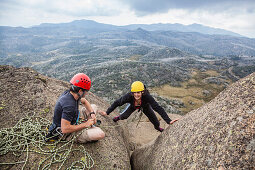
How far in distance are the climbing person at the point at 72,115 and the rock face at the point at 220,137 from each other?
8.38 ft

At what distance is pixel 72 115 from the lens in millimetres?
4223

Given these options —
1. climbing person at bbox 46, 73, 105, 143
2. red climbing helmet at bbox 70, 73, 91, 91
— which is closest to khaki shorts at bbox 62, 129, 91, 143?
climbing person at bbox 46, 73, 105, 143

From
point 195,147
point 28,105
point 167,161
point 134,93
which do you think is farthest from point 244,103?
point 28,105

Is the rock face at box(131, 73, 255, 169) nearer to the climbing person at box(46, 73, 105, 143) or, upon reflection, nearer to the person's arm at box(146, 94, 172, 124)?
the person's arm at box(146, 94, 172, 124)

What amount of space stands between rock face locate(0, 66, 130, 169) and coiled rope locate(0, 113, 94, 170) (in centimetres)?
16

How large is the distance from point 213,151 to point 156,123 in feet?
15.7

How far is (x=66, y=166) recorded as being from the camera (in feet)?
14.8

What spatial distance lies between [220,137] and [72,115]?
12.4ft

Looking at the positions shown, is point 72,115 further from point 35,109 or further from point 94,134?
point 35,109

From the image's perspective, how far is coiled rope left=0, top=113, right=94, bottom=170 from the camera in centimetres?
450

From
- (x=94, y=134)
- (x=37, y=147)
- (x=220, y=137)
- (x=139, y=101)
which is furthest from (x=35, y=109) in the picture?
(x=220, y=137)

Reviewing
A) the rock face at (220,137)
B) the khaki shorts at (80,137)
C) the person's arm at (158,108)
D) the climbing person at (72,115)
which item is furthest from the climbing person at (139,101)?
the khaki shorts at (80,137)

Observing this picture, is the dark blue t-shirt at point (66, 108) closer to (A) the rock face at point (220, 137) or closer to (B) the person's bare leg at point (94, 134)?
(B) the person's bare leg at point (94, 134)

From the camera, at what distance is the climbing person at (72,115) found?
4160 mm
